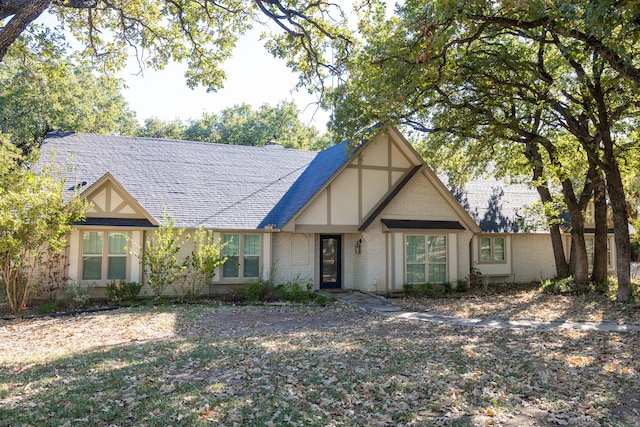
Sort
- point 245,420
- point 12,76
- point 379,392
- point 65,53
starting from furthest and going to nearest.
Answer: point 12,76 < point 65,53 < point 379,392 < point 245,420

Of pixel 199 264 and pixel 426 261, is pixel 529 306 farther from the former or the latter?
pixel 199 264

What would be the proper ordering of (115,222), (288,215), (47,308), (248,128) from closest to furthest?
1. (47,308)
2. (115,222)
3. (288,215)
4. (248,128)

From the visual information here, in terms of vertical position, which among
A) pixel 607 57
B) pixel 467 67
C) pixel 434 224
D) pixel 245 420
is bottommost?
pixel 245 420

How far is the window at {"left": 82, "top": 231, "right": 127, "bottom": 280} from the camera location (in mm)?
15484

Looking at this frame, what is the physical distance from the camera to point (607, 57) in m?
9.92

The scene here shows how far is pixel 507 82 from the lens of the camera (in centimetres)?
1416

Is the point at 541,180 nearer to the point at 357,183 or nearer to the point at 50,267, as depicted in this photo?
the point at 357,183

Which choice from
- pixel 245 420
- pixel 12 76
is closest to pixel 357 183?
pixel 245 420

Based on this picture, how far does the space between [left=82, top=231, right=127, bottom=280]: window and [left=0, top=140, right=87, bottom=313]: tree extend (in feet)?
4.72

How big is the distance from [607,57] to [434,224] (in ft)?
29.1

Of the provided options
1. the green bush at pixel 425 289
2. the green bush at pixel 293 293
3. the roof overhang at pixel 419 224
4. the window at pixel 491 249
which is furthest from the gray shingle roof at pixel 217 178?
the green bush at pixel 425 289

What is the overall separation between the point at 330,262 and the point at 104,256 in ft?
26.4

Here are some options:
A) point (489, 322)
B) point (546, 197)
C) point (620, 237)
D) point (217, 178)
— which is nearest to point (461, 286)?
point (546, 197)

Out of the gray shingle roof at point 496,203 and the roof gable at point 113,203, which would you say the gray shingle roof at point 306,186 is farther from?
the gray shingle roof at point 496,203
